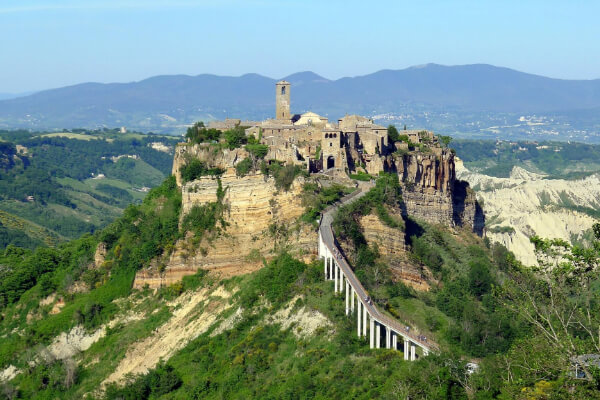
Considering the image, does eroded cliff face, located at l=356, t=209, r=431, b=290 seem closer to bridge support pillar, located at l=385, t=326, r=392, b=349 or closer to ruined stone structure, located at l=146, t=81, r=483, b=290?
ruined stone structure, located at l=146, t=81, r=483, b=290

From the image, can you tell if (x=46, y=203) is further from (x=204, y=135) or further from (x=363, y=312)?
(x=363, y=312)

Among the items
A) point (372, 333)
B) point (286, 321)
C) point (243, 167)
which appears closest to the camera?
point (372, 333)

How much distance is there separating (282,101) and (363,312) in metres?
31.6

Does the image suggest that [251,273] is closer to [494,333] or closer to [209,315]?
[209,315]

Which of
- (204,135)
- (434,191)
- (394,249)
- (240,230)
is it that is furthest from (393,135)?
(240,230)

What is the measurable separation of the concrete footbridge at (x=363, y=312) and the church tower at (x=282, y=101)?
22.1 meters

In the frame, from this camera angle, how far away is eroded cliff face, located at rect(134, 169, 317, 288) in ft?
178

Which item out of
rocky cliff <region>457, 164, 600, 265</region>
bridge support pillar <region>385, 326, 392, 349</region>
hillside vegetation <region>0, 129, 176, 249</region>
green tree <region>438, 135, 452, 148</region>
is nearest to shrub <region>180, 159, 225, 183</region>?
bridge support pillar <region>385, 326, 392, 349</region>

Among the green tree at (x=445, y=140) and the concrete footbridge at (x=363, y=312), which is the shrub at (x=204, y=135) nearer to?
the concrete footbridge at (x=363, y=312)

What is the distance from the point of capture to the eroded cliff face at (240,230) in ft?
178

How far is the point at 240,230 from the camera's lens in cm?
5647

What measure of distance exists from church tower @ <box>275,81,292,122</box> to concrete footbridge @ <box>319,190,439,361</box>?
72.4 ft

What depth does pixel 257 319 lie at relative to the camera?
4931 cm

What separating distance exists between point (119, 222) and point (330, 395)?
115 feet
